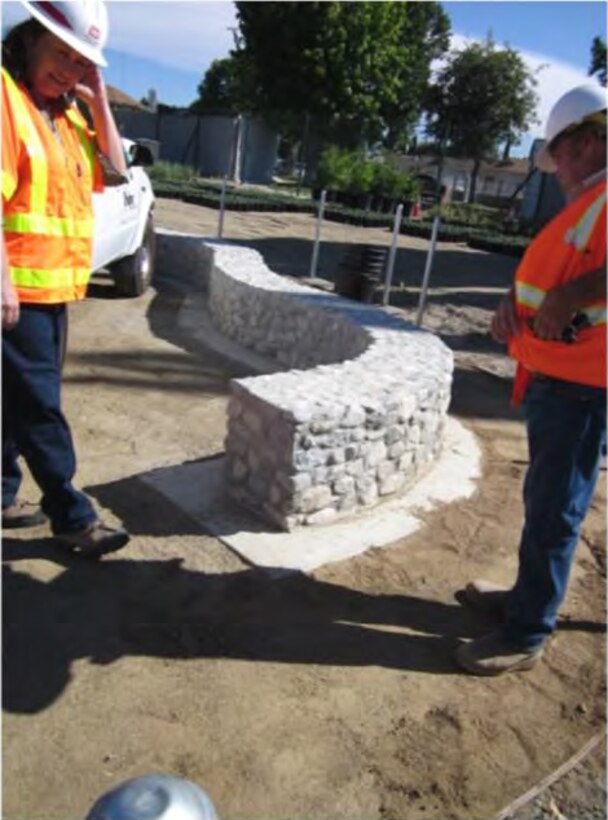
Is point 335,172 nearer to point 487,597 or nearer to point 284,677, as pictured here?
point 487,597

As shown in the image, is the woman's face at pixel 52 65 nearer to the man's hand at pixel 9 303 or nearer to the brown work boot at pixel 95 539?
the man's hand at pixel 9 303

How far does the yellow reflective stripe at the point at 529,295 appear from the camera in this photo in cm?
270

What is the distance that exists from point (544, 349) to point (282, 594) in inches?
61.4

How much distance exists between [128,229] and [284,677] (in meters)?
5.89

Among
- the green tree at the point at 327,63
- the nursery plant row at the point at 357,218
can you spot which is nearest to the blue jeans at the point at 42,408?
the nursery plant row at the point at 357,218

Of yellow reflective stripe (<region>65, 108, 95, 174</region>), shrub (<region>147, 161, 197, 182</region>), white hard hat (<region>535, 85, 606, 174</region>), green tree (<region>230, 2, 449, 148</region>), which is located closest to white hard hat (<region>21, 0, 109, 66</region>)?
yellow reflective stripe (<region>65, 108, 95, 174</region>)

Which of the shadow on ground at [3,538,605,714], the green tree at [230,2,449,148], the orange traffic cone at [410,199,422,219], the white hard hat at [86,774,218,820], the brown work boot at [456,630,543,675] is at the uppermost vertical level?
the green tree at [230,2,449,148]

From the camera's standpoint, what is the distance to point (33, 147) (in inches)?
104

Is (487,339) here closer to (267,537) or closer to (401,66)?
(267,537)

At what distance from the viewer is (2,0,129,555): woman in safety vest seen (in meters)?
2.63

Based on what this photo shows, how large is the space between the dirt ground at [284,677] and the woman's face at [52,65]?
1.94 m

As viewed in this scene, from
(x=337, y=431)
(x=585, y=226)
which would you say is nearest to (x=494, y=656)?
(x=337, y=431)

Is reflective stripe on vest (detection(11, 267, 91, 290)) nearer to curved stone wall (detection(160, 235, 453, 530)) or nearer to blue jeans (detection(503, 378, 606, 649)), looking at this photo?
curved stone wall (detection(160, 235, 453, 530))

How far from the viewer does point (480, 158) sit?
152ft
